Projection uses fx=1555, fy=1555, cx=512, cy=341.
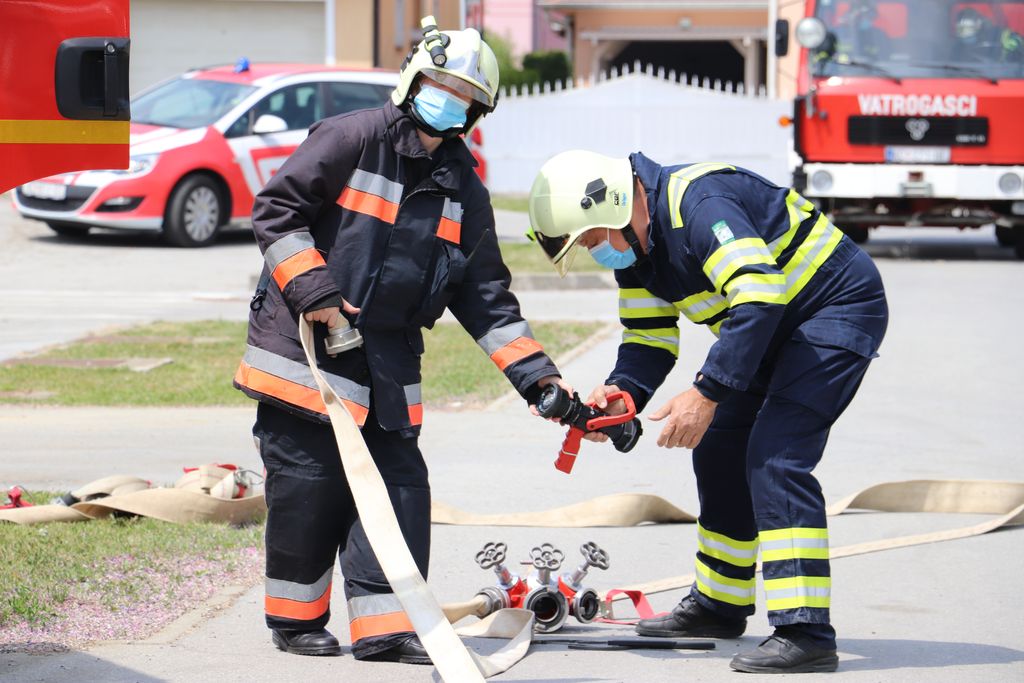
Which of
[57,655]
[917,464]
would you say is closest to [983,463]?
[917,464]

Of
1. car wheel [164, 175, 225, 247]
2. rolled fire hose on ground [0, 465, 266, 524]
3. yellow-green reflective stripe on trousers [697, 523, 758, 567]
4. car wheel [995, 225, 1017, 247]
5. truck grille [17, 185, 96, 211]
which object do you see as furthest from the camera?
car wheel [995, 225, 1017, 247]

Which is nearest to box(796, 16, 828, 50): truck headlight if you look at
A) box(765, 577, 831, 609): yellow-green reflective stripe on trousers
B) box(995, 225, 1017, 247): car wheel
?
box(995, 225, 1017, 247): car wheel

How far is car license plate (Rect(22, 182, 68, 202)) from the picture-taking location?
16.0 meters

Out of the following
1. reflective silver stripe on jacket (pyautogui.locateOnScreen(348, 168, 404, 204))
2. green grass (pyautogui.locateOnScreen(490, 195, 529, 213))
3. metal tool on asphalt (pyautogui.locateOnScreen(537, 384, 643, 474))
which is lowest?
green grass (pyautogui.locateOnScreen(490, 195, 529, 213))

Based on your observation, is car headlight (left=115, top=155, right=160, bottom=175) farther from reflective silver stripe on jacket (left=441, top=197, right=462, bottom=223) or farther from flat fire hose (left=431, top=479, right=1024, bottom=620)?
reflective silver stripe on jacket (left=441, top=197, right=462, bottom=223)

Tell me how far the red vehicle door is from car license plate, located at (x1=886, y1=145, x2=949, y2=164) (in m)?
12.6

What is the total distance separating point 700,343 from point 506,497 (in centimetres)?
440

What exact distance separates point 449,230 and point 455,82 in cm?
43

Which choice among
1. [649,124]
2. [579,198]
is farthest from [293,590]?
[649,124]

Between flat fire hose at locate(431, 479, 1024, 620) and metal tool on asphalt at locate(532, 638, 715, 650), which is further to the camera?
flat fire hose at locate(431, 479, 1024, 620)

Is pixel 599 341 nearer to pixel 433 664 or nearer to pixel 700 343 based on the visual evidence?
pixel 700 343

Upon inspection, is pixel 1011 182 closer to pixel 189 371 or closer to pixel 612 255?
pixel 189 371

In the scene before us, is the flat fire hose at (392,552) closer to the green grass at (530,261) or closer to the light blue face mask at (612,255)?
the light blue face mask at (612,255)

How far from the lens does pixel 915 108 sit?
15.6 metres
